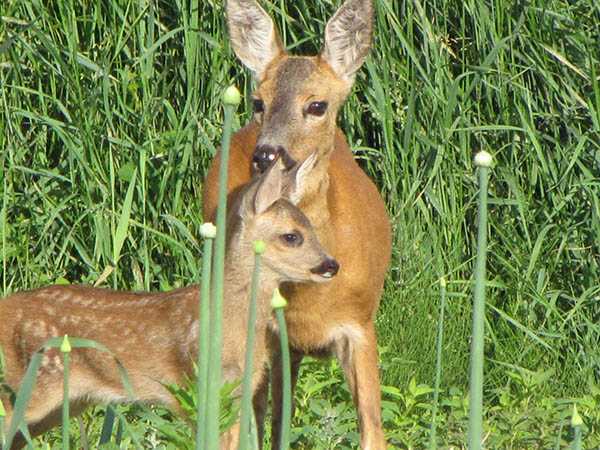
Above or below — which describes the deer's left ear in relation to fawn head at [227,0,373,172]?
below

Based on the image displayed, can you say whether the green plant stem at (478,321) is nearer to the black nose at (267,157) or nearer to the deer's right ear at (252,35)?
the black nose at (267,157)

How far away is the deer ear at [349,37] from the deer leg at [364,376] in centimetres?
109

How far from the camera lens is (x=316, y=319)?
4895 millimetres

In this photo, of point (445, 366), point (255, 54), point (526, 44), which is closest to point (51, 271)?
point (255, 54)

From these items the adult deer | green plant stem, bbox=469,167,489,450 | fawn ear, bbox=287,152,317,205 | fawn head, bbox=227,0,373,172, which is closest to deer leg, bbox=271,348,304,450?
the adult deer

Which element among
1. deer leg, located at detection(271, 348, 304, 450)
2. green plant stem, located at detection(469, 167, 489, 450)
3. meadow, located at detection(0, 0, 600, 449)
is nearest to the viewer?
green plant stem, located at detection(469, 167, 489, 450)

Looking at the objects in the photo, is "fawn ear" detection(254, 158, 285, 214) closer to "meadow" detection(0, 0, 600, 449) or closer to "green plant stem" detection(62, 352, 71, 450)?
"meadow" detection(0, 0, 600, 449)

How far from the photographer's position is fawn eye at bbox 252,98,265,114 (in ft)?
17.3

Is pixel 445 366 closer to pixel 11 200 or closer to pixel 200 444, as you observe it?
pixel 11 200

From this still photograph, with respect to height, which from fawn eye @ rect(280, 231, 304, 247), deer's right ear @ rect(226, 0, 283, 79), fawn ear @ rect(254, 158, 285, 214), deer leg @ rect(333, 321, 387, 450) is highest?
deer's right ear @ rect(226, 0, 283, 79)

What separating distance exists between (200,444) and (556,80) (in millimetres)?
4805

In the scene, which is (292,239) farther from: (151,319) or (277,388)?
(277,388)

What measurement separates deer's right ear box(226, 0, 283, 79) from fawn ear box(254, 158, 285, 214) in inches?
34.3

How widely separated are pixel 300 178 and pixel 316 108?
1.55ft
